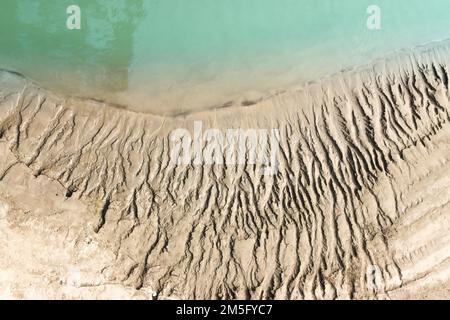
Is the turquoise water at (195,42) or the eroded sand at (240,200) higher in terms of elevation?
the turquoise water at (195,42)

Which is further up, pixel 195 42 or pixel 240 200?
pixel 195 42

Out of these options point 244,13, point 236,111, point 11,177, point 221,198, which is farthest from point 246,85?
point 11,177

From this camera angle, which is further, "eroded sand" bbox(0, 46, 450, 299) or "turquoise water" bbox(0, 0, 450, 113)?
"turquoise water" bbox(0, 0, 450, 113)

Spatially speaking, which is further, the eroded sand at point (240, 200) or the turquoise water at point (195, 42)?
the turquoise water at point (195, 42)

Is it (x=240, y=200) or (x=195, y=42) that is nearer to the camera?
(x=240, y=200)

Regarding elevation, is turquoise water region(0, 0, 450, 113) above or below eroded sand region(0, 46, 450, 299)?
above
